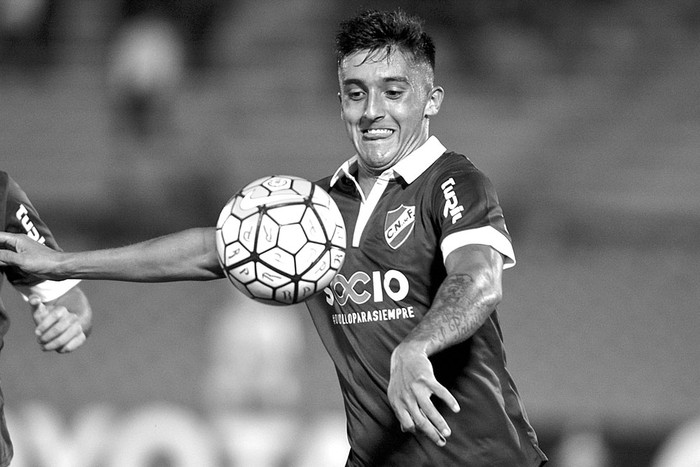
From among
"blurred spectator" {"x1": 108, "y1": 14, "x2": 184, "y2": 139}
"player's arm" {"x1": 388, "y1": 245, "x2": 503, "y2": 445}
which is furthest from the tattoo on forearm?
"blurred spectator" {"x1": 108, "y1": 14, "x2": 184, "y2": 139}

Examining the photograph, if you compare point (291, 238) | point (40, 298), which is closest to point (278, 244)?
point (291, 238)

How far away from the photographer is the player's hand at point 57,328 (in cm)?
368

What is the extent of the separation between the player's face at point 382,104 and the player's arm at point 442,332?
2.21ft

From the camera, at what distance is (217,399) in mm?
7012

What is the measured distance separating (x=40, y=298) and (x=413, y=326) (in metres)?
1.61

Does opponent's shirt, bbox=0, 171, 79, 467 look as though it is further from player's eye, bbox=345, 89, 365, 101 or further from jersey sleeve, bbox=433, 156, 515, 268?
jersey sleeve, bbox=433, 156, 515, 268

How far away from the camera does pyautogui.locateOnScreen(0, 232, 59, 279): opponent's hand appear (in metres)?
3.26

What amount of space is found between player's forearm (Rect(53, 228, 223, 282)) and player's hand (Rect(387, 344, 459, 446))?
1022 mm

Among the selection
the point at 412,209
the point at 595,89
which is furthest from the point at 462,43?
the point at 412,209

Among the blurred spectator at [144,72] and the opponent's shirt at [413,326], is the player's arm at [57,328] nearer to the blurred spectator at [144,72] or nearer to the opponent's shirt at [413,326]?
the opponent's shirt at [413,326]

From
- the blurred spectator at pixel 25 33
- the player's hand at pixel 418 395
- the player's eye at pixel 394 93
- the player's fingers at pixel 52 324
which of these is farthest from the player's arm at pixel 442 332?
the blurred spectator at pixel 25 33

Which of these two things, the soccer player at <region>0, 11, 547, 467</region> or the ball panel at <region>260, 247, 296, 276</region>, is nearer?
the ball panel at <region>260, 247, 296, 276</region>

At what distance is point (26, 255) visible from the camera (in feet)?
10.8

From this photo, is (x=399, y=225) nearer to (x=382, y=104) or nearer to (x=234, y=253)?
(x=382, y=104)
